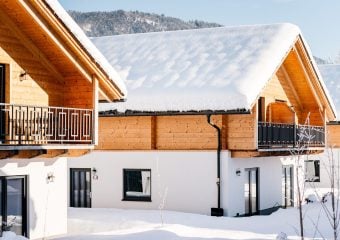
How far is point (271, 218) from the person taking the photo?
24.1 meters

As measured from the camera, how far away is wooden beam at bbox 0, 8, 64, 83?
1782cm

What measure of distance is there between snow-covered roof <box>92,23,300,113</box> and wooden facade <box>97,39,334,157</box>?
2.34 feet

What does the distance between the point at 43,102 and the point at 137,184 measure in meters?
8.17

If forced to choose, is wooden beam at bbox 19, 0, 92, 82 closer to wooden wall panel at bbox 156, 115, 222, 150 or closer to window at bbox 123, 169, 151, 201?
wooden wall panel at bbox 156, 115, 222, 150

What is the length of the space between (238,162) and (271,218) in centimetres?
250

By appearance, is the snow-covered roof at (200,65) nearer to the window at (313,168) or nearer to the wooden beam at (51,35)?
the wooden beam at (51,35)

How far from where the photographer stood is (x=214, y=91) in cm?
2473

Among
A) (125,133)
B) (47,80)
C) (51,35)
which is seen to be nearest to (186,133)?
(125,133)

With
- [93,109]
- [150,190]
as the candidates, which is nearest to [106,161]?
[150,190]

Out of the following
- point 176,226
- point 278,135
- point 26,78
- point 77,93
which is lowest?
point 176,226

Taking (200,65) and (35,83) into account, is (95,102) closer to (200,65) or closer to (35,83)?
(35,83)

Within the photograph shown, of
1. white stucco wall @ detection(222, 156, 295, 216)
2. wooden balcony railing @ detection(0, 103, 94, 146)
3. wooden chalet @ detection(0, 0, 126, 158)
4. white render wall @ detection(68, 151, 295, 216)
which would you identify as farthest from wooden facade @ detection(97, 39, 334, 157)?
wooden balcony railing @ detection(0, 103, 94, 146)

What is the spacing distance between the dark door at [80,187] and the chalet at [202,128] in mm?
46

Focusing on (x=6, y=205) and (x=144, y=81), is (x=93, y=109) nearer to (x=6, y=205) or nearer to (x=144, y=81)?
(x=6, y=205)
